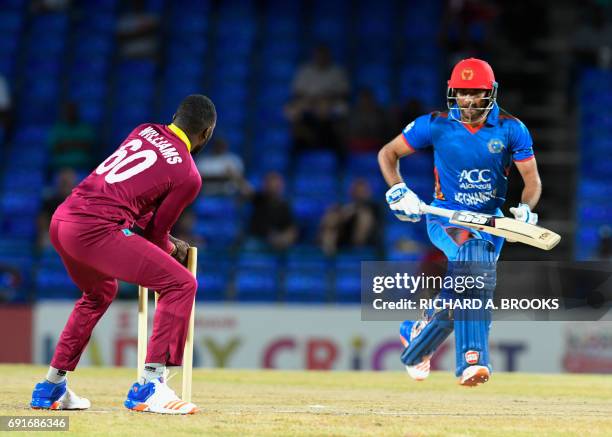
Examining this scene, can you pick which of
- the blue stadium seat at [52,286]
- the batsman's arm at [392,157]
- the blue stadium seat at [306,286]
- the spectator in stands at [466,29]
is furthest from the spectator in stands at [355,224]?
the batsman's arm at [392,157]

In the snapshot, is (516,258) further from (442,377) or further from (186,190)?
(186,190)

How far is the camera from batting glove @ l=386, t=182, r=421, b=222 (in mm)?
8359

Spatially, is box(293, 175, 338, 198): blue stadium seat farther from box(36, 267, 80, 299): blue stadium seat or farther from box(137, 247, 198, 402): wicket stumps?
box(137, 247, 198, 402): wicket stumps

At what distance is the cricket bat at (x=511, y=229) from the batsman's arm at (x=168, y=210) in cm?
220

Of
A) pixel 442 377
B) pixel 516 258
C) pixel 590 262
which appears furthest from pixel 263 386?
pixel 516 258

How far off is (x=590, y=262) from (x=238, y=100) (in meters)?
5.98

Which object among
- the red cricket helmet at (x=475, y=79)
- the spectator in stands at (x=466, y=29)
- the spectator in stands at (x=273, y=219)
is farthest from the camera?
the spectator in stands at (x=466, y=29)

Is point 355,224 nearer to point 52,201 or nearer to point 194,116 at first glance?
point 52,201

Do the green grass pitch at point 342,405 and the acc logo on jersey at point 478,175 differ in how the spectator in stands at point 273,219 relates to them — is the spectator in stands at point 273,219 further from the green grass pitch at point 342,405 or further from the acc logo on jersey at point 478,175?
the acc logo on jersey at point 478,175

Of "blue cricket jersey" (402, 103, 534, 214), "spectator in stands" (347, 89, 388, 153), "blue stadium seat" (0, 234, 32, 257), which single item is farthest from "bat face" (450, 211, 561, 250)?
"blue stadium seat" (0, 234, 32, 257)

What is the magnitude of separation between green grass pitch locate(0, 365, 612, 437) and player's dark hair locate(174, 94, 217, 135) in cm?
165

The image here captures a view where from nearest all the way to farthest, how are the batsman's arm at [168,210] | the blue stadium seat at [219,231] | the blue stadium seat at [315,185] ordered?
1. the batsman's arm at [168,210]
2. the blue stadium seat at [219,231]
3. the blue stadium seat at [315,185]

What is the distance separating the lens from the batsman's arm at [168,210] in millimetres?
6785

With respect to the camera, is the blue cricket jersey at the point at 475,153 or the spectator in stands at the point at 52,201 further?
the spectator in stands at the point at 52,201
